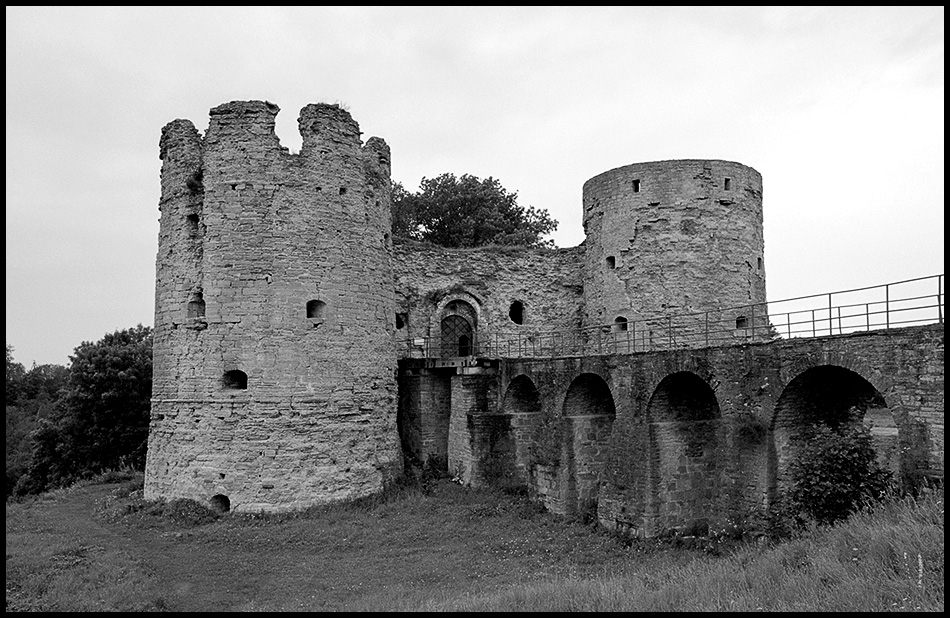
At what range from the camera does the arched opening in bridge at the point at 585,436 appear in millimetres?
18422

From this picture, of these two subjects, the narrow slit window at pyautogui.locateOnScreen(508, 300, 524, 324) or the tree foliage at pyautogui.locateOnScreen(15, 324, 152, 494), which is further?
the tree foliage at pyautogui.locateOnScreen(15, 324, 152, 494)

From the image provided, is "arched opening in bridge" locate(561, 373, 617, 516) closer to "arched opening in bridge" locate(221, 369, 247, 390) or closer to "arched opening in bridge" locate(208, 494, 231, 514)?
"arched opening in bridge" locate(221, 369, 247, 390)

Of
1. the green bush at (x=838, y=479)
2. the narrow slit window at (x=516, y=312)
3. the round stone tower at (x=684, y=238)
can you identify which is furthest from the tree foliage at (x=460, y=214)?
the green bush at (x=838, y=479)

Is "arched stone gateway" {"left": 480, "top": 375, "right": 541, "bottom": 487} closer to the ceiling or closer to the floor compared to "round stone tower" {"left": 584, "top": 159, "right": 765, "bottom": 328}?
closer to the floor

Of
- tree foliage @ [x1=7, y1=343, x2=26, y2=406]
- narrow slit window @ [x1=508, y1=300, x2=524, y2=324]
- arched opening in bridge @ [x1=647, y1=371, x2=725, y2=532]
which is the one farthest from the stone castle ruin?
tree foliage @ [x1=7, y1=343, x2=26, y2=406]

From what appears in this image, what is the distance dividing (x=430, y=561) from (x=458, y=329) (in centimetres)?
1112

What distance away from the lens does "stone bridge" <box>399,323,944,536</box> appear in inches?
464

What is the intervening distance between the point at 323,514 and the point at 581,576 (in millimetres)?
7058

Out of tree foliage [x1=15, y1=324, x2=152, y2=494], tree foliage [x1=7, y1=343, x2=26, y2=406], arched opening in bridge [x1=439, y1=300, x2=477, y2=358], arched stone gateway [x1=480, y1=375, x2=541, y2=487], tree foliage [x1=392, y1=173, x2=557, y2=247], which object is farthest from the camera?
tree foliage [x1=7, y1=343, x2=26, y2=406]

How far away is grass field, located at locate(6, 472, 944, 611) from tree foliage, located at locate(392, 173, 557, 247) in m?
16.0

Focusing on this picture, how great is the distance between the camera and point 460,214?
34.6 metres

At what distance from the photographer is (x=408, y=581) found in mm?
13078

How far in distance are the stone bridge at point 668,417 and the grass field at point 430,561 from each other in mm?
989

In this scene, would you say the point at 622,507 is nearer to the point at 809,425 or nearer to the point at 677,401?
the point at 677,401
